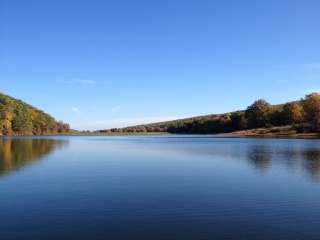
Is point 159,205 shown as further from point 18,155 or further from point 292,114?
point 292,114

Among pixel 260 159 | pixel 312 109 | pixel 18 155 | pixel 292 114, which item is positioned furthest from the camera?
pixel 292 114

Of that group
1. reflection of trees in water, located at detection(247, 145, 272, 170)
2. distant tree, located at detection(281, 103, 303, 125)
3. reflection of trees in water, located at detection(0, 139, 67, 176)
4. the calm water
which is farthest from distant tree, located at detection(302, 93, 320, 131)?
the calm water

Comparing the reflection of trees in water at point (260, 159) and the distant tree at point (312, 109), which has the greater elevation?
the distant tree at point (312, 109)

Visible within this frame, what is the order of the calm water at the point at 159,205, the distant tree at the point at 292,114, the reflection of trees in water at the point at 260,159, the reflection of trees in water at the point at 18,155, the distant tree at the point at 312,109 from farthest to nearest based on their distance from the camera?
the distant tree at the point at 292,114, the distant tree at the point at 312,109, the reflection of trees in water at the point at 260,159, the reflection of trees in water at the point at 18,155, the calm water at the point at 159,205

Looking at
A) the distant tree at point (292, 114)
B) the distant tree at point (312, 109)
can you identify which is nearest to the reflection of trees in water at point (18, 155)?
the distant tree at point (312, 109)

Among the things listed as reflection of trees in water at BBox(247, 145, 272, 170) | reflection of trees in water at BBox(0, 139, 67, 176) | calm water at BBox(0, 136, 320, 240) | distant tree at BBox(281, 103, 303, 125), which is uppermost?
distant tree at BBox(281, 103, 303, 125)

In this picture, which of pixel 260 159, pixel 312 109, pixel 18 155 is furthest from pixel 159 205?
pixel 312 109

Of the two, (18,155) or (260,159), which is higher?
(18,155)

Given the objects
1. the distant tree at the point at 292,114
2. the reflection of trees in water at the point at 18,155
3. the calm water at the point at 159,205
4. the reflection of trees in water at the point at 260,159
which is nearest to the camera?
the calm water at the point at 159,205

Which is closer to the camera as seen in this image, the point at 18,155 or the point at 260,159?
the point at 260,159

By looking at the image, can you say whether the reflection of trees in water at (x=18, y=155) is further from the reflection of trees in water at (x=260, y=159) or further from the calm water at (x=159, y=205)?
the reflection of trees in water at (x=260, y=159)

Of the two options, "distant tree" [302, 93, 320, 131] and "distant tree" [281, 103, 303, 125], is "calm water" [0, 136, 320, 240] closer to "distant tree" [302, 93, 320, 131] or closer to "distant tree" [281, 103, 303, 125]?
"distant tree" [302, 93, 320, 131]

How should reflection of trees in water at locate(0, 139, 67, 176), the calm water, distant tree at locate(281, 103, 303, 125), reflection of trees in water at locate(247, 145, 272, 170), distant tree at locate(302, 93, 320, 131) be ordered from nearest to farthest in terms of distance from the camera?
the calm water
reflection of trees in water at locate(0, 139, 67, 176)
reflection of trees in water at locate(247, 145, 272, 170)
distant tree at locate(302, 93, 320, 131)
distant tree at locate(281, 103, 303, 125)

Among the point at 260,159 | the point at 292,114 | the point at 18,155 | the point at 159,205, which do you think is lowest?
the point at 159,205
